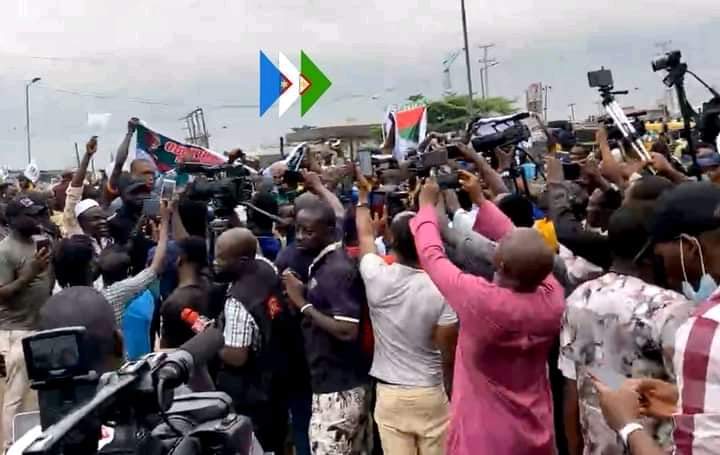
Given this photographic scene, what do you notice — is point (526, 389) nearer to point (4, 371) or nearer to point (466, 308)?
point (466, 308)

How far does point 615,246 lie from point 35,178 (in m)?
14.9

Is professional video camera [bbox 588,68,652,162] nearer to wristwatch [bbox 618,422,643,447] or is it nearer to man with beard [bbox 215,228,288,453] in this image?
man with beard [bbox 215,228,288,453]

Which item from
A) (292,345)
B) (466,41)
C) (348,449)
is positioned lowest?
(348,449)

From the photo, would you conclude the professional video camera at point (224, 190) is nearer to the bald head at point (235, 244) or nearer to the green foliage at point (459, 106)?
the bald head at point (235, 244)

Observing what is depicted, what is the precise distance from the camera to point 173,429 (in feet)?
7.19

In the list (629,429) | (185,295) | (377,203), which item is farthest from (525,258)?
(377,203)

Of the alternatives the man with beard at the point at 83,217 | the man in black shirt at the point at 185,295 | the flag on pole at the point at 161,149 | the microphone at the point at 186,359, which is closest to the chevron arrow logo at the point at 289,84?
the flag on pole at the point at 161,149

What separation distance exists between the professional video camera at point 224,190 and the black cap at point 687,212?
3.68 metres

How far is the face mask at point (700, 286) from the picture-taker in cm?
286

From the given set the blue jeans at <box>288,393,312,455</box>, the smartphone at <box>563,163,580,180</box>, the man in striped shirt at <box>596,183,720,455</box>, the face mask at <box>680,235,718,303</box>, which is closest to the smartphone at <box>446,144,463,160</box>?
the smartphone at <box>563,163,580,180</box>

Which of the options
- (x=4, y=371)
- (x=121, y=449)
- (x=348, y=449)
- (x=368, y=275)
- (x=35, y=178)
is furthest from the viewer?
(x=35, y=178)

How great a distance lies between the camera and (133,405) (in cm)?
204

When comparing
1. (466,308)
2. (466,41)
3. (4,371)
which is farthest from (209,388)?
(466,41)

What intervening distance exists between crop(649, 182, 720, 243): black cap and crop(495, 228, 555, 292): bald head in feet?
2.66
